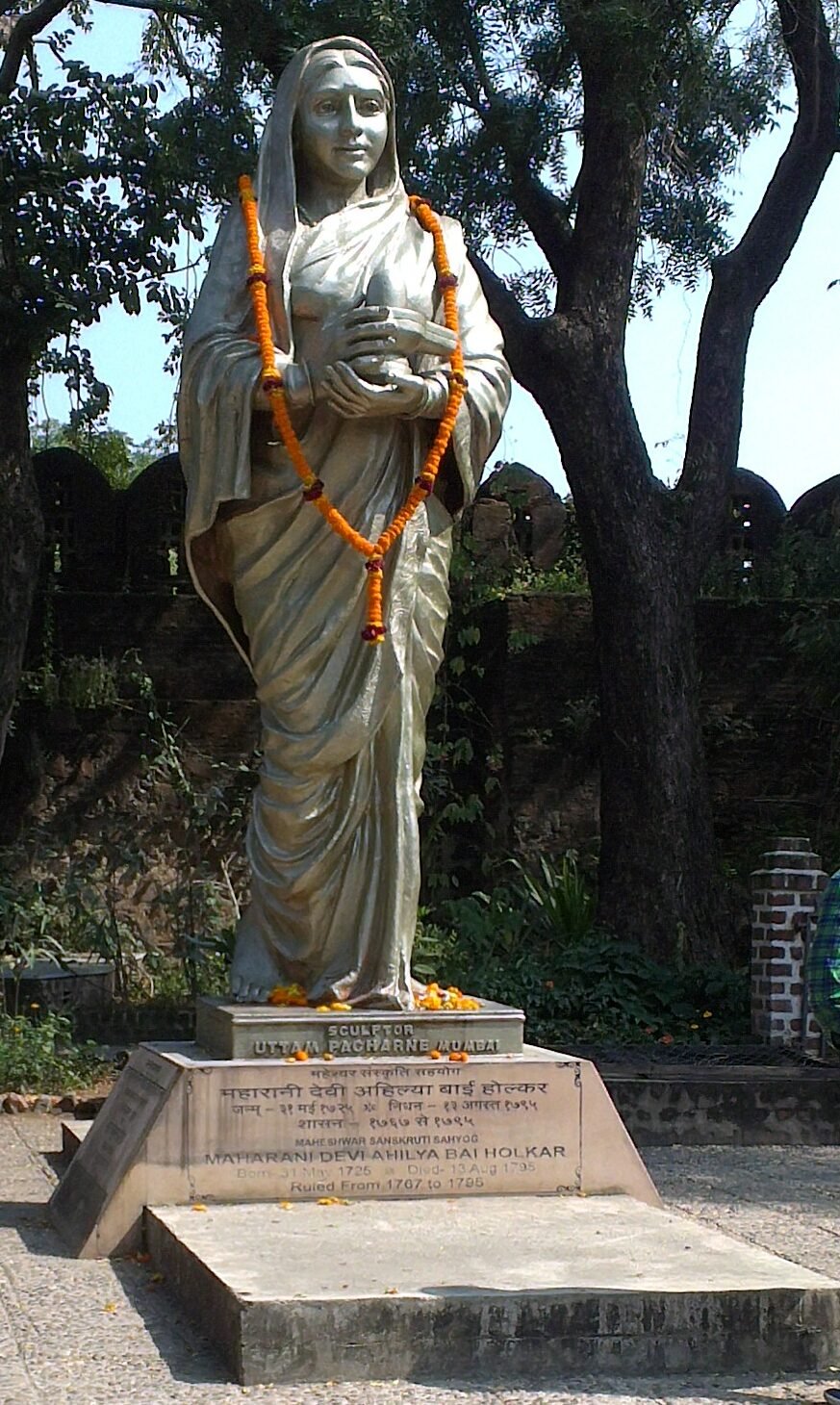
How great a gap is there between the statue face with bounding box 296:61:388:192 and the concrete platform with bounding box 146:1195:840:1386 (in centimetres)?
332

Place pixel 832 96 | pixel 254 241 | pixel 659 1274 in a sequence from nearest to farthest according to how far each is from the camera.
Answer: pixel 659 1274 < pixel 254 241 < pixel 832 96

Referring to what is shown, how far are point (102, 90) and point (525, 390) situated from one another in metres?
2.77

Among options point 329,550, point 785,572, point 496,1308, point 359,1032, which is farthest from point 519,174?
point 496,1308

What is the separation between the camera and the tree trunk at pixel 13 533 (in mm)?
10781

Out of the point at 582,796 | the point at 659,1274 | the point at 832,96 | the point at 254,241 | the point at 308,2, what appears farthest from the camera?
the point at 582,796

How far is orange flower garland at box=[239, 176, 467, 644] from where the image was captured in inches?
241

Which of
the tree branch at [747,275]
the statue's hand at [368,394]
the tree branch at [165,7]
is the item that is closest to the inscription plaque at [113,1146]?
the statue's hand at [368,394]

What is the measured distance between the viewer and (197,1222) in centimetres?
543

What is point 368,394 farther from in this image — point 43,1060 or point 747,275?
point 747,275

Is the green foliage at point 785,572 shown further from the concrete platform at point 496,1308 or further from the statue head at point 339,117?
the concrete platform at point 496,1308

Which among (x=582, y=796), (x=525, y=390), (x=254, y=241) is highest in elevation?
(x=525, y=390)

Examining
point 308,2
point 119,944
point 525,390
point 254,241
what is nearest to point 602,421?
point 525,390

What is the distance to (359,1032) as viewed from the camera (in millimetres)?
5973

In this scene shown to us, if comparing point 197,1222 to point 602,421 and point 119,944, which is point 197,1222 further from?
point 602,421
